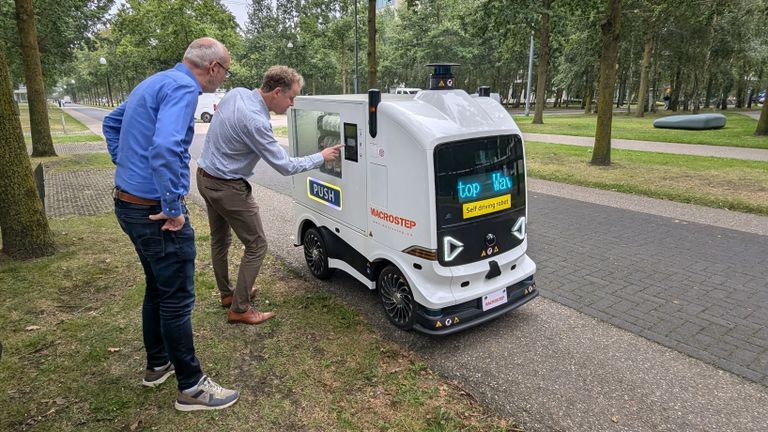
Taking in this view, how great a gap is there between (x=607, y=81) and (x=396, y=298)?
396 inches

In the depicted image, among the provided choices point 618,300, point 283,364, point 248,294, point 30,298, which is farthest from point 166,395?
point 618,300

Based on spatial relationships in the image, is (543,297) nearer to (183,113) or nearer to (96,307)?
(183,113)

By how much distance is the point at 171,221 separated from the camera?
2463 mm

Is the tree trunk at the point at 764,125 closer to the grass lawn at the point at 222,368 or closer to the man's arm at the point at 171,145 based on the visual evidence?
the grass lawn at the point at 222,368

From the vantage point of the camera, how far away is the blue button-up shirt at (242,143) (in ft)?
10.8

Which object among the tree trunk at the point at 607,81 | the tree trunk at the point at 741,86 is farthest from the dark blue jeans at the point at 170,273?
the tree trunk at the point at 741,86

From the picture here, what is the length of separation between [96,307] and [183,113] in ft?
8.90

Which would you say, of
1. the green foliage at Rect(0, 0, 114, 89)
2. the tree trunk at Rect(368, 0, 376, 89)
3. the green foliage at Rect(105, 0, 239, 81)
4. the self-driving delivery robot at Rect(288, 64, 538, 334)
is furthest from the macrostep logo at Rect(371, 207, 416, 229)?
the green foliage at Rect(105, 0, 239, 81)

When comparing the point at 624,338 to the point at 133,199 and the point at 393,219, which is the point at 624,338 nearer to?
the point at 393,219

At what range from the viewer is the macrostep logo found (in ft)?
11.0

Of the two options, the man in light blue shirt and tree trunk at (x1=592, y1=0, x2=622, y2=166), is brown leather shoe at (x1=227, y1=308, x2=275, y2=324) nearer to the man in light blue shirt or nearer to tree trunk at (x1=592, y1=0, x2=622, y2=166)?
the man in light blue shirt

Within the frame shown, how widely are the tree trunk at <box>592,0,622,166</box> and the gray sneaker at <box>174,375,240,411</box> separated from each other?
35.6ft

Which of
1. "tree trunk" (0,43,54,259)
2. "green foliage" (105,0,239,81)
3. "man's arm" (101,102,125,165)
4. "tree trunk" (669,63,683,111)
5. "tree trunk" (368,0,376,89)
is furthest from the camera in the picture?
"tree trunk" (669,63,683,111)

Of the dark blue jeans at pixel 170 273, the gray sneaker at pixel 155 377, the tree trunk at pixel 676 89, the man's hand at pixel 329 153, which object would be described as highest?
the tree trunk at pixel 676 89
